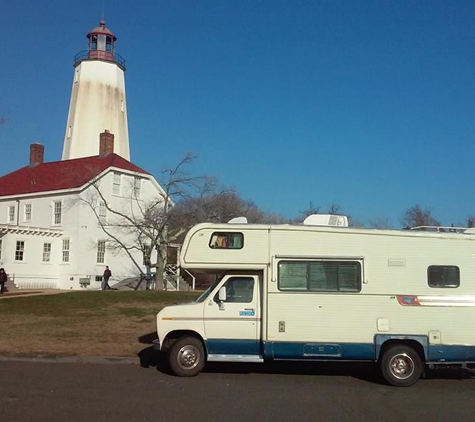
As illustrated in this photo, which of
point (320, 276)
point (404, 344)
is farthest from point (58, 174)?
point (404, 344)

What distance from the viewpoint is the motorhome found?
10.8 meters

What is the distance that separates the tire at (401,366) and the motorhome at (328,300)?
0.02 meters

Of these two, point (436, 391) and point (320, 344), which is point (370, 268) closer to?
point (320, 344)

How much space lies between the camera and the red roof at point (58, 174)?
4066 cm

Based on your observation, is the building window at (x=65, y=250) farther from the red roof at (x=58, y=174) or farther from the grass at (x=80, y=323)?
the grass at (x=80, y=323)

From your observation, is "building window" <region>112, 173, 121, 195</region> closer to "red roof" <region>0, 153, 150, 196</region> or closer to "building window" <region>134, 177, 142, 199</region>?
"red roof" <region>0, 153, 150, 196</region>

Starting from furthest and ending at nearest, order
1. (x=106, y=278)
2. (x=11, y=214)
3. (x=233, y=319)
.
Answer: (x=11, y=214), (x=106, y=278), (x=233, y=319)

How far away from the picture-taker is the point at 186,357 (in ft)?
36.0

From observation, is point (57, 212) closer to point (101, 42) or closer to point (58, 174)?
point (58, 174)

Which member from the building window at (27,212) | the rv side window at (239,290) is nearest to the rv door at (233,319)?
the rv side window at (239,290)

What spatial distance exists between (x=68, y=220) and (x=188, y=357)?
3065cm

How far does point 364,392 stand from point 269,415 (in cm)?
251

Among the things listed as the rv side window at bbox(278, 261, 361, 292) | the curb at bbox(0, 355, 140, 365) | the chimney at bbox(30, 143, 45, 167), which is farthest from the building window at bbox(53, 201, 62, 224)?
the rv side window at bbox(278, 261, 361, 292)

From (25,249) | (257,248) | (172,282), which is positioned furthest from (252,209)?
(257,248)
